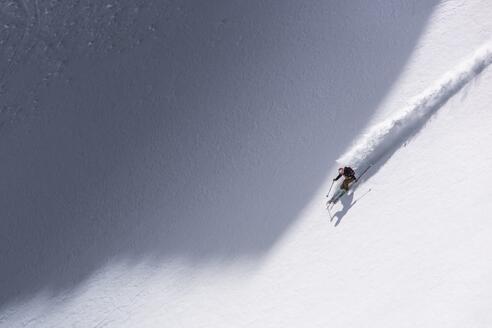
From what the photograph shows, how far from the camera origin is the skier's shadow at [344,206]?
10.3m

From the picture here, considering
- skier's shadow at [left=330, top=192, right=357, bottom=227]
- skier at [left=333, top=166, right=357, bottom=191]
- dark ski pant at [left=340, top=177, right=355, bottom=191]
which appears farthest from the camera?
skier's shadow at [left=330, top=192, right=357, bottom=227]

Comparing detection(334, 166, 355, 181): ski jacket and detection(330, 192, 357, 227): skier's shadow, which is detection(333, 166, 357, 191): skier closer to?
detection(334, 166, 355, 181): ski jacket

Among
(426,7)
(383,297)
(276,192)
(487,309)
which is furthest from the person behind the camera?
(426,7)

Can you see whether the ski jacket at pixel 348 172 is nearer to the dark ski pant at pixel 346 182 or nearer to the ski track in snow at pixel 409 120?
the dark ski pant at pixel 346 182

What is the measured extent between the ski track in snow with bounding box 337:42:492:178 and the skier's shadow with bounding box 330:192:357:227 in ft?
2.07

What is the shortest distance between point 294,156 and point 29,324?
266 inches

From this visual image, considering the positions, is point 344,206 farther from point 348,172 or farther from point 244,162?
point 244,162

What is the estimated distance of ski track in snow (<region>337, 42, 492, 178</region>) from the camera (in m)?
10.5

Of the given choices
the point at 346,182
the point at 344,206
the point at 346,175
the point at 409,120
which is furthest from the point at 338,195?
the point at 409,120

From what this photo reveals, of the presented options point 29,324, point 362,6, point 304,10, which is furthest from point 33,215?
point 362,6

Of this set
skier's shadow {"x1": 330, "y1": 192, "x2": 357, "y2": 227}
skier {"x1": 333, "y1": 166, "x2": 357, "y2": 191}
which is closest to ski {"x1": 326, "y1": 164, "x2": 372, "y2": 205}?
skier's shadow {"x1": 330, "y1": 192, "x2": 357, "y2": 227}

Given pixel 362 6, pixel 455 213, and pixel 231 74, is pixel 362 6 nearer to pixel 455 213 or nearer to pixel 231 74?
pixel 231 74

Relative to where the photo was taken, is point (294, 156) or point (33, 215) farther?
point (33, 215)

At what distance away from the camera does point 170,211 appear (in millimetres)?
11328
